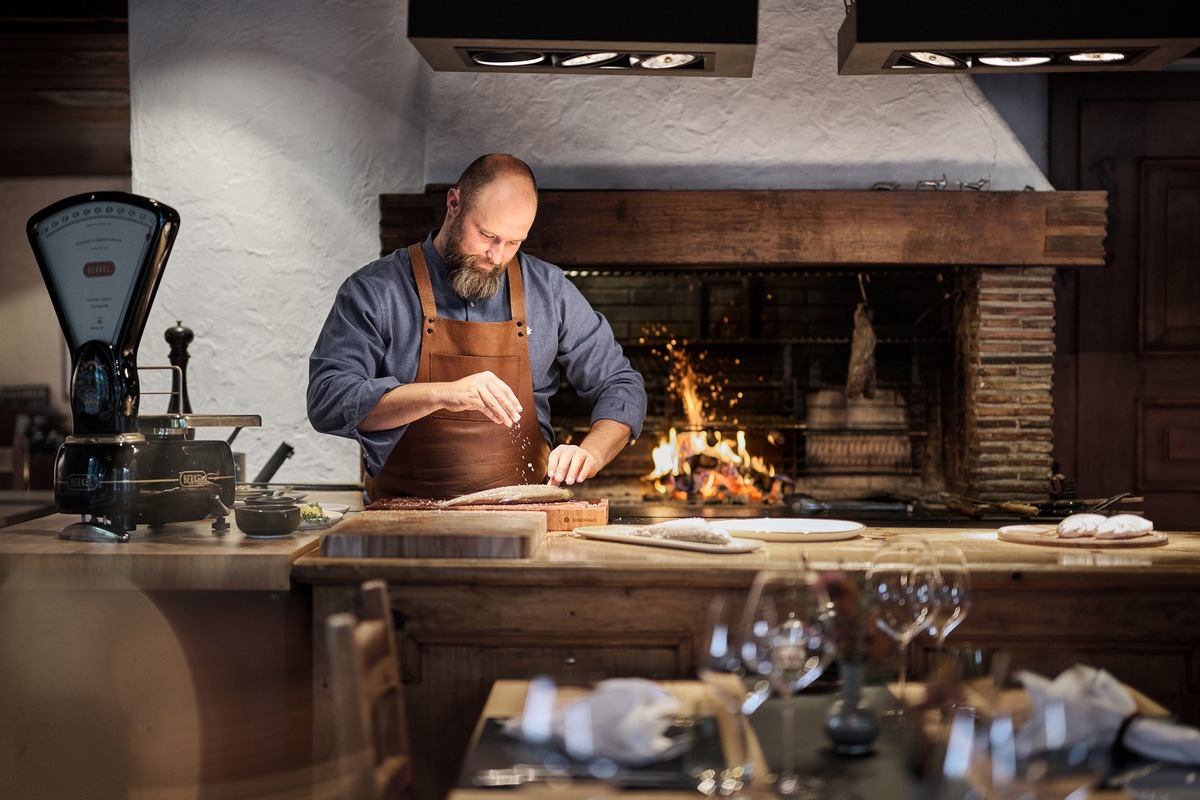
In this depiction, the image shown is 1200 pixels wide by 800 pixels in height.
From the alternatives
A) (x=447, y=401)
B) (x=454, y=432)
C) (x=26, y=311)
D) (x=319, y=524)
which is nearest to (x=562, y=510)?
(x=447, y=401)

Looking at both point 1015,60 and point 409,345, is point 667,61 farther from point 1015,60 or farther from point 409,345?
point 409,345

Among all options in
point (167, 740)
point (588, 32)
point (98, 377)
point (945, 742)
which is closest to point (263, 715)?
point (167, 740)

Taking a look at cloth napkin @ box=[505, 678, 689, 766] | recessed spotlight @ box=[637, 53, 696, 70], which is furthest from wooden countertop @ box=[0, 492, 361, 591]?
recessed spotlight @ box=[637, 53, 696, 70]

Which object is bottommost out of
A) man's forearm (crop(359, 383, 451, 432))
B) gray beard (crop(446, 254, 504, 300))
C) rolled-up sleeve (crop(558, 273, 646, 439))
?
man's forearm (crop(359, 383, 451, 432))

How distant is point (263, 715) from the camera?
2.18 m

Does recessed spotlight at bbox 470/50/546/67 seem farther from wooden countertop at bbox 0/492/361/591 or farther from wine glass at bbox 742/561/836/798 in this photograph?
wine glass at bbox 742/561/836/798

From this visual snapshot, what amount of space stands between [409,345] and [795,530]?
50.8 inches

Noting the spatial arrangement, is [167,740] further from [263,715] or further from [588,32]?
[588,32]

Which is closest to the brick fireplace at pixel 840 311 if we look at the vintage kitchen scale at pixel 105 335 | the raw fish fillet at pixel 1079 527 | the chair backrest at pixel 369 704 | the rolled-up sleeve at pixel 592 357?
the rolled-up sleeve at pixel 592 357

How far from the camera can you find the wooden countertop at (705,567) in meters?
2.02

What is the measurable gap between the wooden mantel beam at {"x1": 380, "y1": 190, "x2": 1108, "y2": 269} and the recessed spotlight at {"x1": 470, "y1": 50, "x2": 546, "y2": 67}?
134cm

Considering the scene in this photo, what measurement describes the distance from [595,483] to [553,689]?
349cm

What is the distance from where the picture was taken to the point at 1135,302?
15.2 feet

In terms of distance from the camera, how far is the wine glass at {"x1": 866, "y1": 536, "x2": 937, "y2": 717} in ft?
5.21
